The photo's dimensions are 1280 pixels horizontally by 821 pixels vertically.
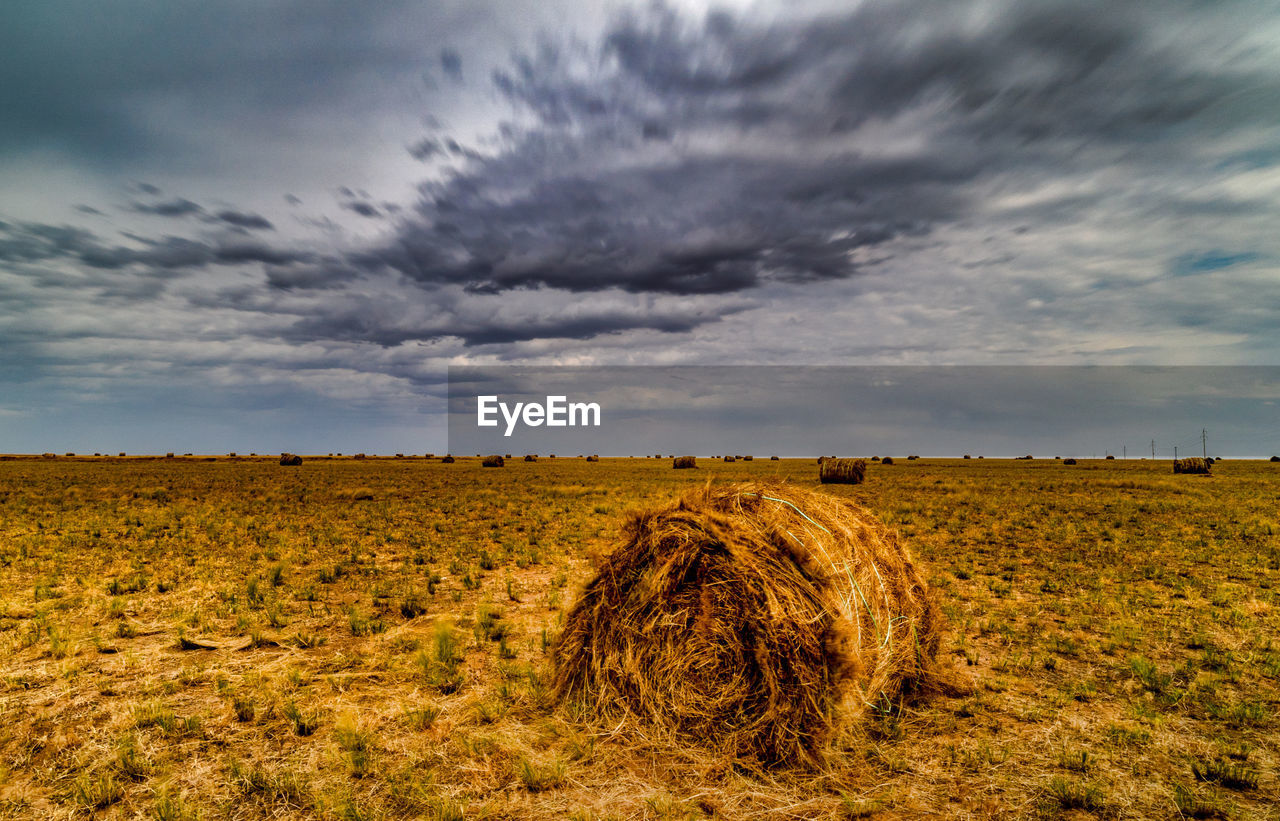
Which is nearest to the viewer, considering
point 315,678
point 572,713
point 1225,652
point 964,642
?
point 572,713

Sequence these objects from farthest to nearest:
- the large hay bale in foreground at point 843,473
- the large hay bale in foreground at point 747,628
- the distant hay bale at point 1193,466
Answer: the distant hay bale at point 1193,466, the large hay bale in foreground at point 843,473, the large hay bale in foreground at point 747,628

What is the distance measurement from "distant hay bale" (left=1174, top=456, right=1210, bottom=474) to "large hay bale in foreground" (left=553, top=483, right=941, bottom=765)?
67.1 meters

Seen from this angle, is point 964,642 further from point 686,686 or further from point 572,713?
point 572,713

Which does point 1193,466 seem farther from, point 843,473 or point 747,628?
point 747,628

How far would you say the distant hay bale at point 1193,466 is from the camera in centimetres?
5400

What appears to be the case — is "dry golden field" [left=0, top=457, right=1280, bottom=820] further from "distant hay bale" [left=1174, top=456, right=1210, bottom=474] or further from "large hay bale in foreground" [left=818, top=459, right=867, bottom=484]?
"distant hay bale" [left=1174, top=456, right=1210, bottom=474]

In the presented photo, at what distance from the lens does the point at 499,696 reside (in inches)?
268

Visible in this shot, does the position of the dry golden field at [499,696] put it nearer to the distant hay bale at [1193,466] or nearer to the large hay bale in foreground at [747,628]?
the large hay bale in foreground at [747,628]

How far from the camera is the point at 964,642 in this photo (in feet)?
28.2

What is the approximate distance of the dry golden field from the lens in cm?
481

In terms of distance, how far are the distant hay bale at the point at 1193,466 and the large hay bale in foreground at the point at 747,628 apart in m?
67.1

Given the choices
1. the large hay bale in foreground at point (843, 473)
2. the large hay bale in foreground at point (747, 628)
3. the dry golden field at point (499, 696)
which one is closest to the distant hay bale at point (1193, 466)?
the large hay bale in foreground at point (843, 473)

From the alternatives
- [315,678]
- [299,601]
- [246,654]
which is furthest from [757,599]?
[299,601]

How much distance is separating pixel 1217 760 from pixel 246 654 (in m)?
11.2
